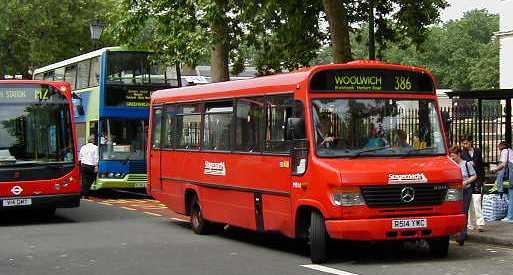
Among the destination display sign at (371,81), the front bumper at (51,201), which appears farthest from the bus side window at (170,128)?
the destination display sign at (371,81)

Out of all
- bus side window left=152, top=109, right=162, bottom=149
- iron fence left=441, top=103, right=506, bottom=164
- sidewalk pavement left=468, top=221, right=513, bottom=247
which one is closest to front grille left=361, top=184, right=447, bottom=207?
sidewalk pavement left=468, top=221, right=513, bottom=247

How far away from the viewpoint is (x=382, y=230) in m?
11.0

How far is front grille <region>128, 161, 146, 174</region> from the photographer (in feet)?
80.5

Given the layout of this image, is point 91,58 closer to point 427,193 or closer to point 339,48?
point 339,48

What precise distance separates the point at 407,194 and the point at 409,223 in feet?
1.21

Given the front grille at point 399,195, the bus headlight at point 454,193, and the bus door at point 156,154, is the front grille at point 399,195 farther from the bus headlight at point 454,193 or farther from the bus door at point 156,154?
the bus door at point 156,154

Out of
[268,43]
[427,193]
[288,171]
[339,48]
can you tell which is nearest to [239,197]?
[288,171]

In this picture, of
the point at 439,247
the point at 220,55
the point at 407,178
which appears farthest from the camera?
the point at 220,55

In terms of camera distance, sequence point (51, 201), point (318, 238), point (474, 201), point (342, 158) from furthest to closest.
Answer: point (51, 201), point (474, 201), point (342, 158), point (318, 238)

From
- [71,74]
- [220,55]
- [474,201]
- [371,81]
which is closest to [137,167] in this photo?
[220,55]

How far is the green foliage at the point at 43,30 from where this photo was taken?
3928 centimetres

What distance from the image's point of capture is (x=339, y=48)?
20781 millimetres

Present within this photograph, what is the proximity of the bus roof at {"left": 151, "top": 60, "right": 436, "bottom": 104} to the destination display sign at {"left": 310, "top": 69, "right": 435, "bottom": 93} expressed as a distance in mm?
69

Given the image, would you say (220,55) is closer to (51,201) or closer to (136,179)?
(136,179)
